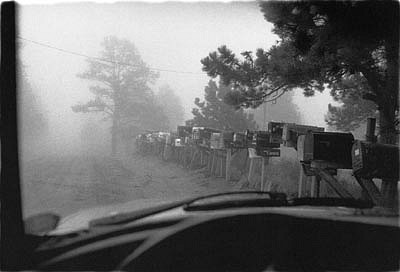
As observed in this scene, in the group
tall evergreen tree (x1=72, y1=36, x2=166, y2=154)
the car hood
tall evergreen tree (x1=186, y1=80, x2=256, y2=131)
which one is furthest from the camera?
tall evergreen tree (x1=186, y1=80, x2=256, y2=131)

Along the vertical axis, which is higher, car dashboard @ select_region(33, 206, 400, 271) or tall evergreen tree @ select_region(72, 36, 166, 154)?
tall evergreen tree @ select_region(72, 36, 166, 154)

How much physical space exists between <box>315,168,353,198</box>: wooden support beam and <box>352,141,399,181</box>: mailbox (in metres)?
0.23

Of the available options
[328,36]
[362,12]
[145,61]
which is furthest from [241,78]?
[145,61]

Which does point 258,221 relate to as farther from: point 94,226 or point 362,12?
point 362,12

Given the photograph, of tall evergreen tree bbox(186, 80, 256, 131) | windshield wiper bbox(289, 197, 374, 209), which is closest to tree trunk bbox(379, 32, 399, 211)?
windshield wiper bbox(289, 197, 374, 209)

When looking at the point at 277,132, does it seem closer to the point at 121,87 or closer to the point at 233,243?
the point at 121,87

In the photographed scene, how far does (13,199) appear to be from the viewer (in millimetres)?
2238

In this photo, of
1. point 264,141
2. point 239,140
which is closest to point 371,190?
point 264,141

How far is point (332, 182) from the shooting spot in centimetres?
433

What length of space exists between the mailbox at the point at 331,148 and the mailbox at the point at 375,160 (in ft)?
0.86

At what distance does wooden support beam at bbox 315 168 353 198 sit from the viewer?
4.14 metres

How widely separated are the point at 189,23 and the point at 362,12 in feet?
6.61

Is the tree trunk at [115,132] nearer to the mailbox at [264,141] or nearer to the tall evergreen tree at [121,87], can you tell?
the tall evergreen tree at [121,87]

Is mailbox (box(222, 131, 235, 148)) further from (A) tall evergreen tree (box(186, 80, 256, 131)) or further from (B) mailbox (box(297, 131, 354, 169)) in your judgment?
(B) mailbox (box(297, 131, 354, 169))
